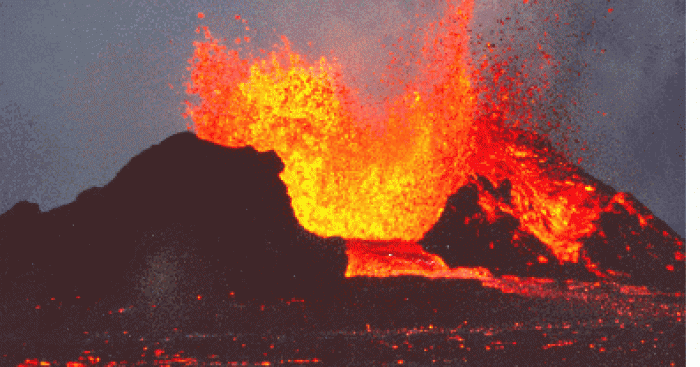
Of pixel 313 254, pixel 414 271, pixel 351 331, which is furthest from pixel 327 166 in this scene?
pixel 351 331

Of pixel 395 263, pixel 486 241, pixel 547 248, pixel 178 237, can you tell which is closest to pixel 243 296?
pixel 178 237

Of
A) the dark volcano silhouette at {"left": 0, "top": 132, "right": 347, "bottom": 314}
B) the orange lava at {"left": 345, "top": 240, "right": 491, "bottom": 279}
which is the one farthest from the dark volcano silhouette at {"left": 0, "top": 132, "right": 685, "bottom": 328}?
the orange lava at {"left": 345, "top": 240, "right": 491, "bottom": 279}

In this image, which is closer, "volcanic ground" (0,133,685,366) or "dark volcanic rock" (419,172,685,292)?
"volcanic ground" (0,133,685,366)

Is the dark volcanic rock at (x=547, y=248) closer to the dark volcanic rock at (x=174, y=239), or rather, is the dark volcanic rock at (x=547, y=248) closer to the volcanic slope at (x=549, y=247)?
the volcanic slope at (x=549, y=247)

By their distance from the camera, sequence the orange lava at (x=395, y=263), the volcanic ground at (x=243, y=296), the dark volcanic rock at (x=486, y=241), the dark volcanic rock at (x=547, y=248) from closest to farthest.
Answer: the volcanic ground at (x=243, y=296)
the orange lava at (x=395, y=263)
the dark volcanic rock at (x=547, y=248)
the dark volcanic rock at (x=486, y=241)

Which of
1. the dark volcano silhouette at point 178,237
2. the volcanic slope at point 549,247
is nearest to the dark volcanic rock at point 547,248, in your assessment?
the volcanic slope at point 549,247

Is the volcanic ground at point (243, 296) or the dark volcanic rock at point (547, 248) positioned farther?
the dark volcanic rock at point (547, 248)

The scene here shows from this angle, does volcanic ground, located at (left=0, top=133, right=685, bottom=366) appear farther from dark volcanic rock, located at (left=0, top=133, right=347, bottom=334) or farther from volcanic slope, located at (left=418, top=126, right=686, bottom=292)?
volcanic slope, located at (left=418, top=126, right=686, bottom=292)

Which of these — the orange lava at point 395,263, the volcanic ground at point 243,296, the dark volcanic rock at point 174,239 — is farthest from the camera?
the orange lava at point 395,263

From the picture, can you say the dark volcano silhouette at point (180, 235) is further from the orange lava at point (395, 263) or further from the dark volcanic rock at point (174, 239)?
the orange lava at point (395, 263)
